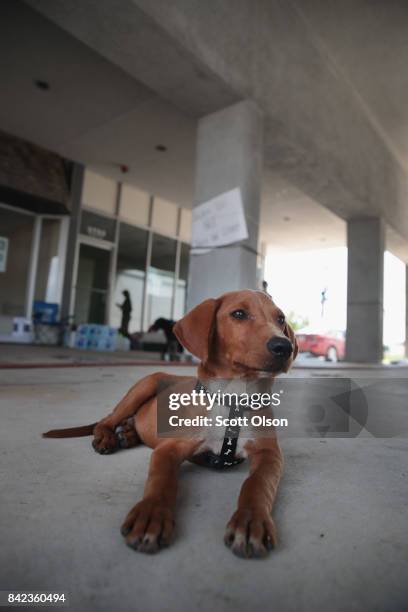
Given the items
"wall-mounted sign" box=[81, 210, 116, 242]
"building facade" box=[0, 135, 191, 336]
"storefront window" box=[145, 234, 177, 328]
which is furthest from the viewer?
"storefront window" box=[145, 234, 177, 328]

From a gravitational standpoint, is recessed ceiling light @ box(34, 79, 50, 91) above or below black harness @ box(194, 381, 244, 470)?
above

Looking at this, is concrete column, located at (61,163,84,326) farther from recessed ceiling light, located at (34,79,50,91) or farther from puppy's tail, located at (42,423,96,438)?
puppy's tail, located at (42,423,96,438)

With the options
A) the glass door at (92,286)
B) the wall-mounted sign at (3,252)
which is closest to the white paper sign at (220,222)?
the glass door at (92,286)

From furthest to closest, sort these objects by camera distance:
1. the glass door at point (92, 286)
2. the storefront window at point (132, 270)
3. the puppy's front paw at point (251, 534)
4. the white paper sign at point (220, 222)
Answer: the storefront window at point (132, 270), the glass door at point (92, 286), the white paper sign at point (220, 222), the puppy's front paw at point (251, 534)

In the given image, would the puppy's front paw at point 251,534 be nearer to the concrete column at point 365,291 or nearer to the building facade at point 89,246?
the concrete column at point 365,291

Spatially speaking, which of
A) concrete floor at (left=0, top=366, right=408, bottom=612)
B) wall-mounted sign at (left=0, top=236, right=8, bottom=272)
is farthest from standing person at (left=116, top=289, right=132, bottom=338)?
concrete floor at (left=0, top=366, right=408, bottom=612)

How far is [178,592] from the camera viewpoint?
731mm

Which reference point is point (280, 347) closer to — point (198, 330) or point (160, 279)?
point (198, 330)

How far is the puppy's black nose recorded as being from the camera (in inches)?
50.8

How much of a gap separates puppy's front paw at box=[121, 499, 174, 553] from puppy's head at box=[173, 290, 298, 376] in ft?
1.80

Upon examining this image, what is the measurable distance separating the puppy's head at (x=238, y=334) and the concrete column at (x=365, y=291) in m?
8.44

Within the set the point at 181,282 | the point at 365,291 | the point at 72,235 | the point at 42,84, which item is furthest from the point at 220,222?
the point at 181,282

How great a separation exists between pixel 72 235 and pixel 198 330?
30.6ft

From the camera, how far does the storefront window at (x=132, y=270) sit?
11609 mm
